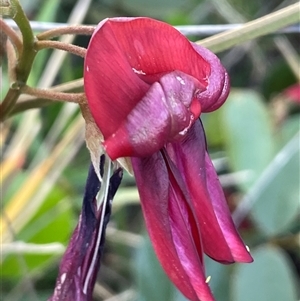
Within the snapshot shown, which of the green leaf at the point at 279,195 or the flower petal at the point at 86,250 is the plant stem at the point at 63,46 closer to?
the flower petal at the point at 86,250

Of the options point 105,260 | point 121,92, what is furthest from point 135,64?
point 105,260

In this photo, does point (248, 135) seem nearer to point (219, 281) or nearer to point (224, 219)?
point (219, 281)

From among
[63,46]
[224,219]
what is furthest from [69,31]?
[224,219]

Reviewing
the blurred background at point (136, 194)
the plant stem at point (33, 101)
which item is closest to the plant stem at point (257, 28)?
the plant stem at point (33, 101)

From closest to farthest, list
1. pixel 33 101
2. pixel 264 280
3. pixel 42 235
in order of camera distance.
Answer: pixel 33 101 < pixel 264 280 < pixel 42 235

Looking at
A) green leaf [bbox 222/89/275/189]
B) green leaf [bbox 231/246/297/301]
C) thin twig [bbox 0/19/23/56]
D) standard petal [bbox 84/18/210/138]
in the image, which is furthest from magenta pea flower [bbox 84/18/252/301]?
green leaf [bbox 222/89/275/189]

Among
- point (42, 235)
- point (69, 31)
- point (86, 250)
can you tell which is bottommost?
point (42, 235)

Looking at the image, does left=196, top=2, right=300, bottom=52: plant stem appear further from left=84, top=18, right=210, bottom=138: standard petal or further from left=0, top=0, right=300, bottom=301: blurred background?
left=0, top=0, right=300, bottom=301: blurred background
